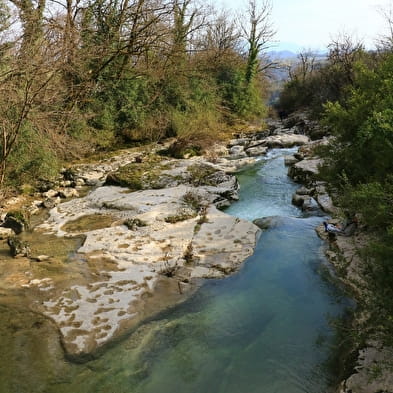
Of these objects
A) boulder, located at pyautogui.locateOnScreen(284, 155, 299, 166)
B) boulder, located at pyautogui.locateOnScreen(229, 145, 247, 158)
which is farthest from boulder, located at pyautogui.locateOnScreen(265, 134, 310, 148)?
boulder, located at pyautogui.locateOnScreen(284, 155, 299, 166)

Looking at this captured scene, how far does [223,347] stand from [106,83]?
44.0 ft

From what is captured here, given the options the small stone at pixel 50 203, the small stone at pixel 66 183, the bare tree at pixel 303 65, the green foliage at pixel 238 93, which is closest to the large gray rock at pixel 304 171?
the small stone at pixel 66 183

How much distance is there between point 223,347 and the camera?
15.8 ft

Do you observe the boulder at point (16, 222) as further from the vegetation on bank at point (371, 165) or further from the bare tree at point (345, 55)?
the bare tree at point (345, 55)

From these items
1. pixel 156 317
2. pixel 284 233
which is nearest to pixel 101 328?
pixel 156 317

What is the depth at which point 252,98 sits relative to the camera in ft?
77.2

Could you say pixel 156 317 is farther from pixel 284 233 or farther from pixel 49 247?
pixel 284 233

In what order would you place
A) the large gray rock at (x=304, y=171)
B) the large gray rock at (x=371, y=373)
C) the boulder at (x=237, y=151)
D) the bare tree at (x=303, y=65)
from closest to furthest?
1. the large gray rock at (x=371, y=373)
2. the large gray rock at (x=304, y=171)
3. the boulder at (x=237, y=151)
4. the bare tree at (x=303, y=65)

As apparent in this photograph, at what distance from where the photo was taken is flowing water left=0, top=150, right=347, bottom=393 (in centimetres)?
423

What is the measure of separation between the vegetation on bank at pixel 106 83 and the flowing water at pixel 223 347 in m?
5.62

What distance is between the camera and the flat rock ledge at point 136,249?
527cm

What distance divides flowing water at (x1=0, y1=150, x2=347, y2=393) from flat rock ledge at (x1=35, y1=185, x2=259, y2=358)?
0.33 m

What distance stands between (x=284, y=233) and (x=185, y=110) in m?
11.7

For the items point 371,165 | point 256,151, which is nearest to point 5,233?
point 371,165
